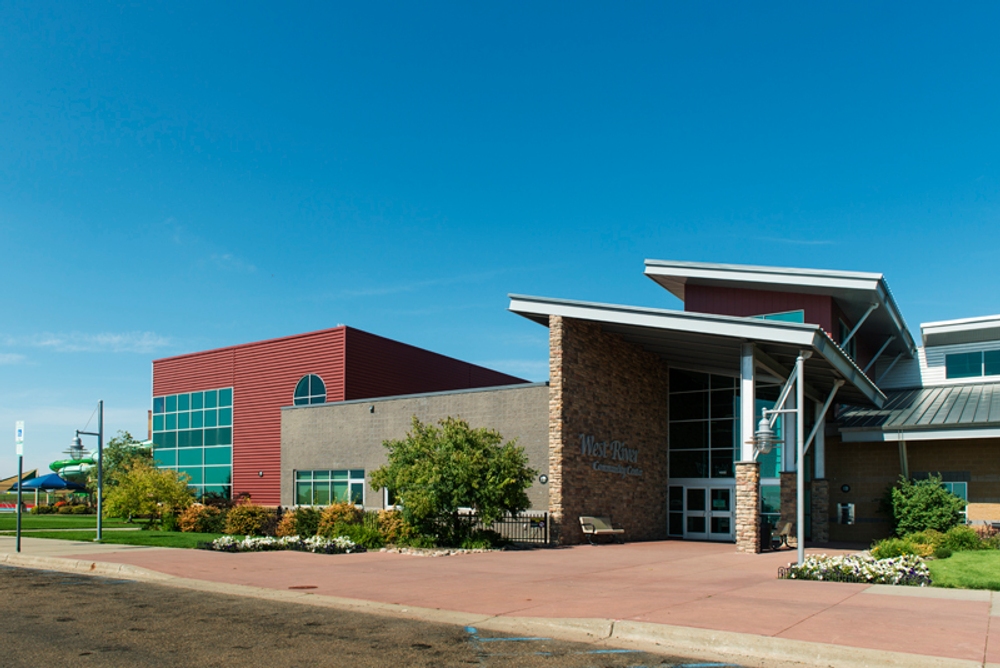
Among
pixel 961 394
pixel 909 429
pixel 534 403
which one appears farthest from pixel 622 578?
pixel 961 394

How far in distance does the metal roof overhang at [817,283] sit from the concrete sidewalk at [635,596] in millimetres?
9767

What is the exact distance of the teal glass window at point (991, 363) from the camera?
2856cm

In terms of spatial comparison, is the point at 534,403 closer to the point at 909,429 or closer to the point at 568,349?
the point at 568,349

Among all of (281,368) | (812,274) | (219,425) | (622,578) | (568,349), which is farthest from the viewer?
(219,425)

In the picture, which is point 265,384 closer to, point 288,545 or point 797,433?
point 288,545

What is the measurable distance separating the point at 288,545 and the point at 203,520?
286 inches

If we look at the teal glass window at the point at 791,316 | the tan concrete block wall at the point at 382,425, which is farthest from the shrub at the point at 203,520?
the teal glass window at the point at 791,316

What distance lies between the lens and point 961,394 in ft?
90.0

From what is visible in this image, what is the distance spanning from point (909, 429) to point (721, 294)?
760 centimetres

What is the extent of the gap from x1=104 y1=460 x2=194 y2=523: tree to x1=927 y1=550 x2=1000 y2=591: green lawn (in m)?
24.5

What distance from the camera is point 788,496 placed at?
23453 mm

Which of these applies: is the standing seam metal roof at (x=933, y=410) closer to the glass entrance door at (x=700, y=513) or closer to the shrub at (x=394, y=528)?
the glass entrance door at (x=700, y=513)

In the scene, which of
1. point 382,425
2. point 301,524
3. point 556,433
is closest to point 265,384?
point 382,425


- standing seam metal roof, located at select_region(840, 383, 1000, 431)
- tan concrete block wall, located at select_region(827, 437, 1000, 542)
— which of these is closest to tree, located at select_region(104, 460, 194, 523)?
tan concrete block wall, located at select_region(827, 437, 1000, 542)
